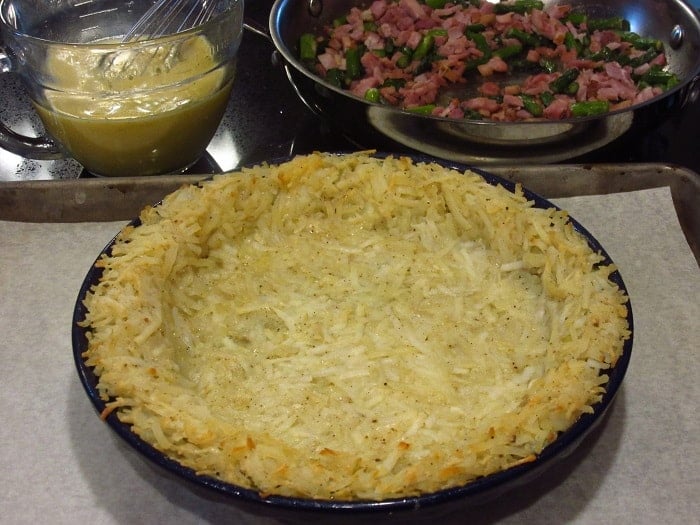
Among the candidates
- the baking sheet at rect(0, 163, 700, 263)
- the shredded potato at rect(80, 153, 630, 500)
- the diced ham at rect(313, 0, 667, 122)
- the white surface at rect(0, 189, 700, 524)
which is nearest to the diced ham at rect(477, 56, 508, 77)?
the diced ham at rect(313, 0, 667, 122)

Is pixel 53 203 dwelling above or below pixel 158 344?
Answer: below

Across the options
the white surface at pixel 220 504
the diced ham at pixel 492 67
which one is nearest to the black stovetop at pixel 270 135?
the white surface at pixel 220 504

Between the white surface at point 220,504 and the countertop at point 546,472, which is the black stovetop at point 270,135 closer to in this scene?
the countertop at point 546,472

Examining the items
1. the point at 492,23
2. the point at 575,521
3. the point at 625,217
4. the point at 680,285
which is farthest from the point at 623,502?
the point at 492,23

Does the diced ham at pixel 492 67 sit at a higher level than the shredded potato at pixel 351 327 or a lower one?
lower

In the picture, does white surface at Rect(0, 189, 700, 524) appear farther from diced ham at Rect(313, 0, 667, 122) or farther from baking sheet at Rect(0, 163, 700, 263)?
diced ham at Rect(313, 0, 667, 122)

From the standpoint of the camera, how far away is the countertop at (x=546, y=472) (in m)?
1.44

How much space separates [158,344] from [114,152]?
40.6 inches

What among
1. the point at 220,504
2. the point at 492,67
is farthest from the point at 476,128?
the point at 220,504

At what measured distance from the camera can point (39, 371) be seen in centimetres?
175

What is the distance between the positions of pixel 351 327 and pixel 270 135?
137 centimetres

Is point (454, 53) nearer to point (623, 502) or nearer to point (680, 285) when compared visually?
point (680, 285)

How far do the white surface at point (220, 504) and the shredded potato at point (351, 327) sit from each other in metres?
0.19

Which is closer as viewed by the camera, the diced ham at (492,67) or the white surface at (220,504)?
the white surface at (220,504)
